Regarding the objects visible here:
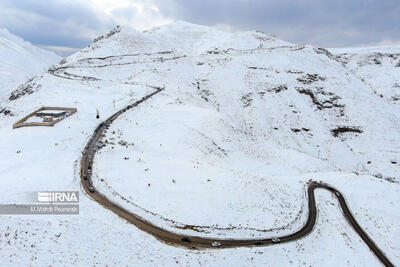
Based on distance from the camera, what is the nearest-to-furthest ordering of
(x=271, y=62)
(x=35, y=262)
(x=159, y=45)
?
1. (x=35, y=262)
2. (x=271, y=62)
3. (x=159, y=45)

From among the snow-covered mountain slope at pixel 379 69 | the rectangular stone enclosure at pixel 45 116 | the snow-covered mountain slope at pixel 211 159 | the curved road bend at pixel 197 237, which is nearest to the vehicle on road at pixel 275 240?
the curved road bend at pixel 197 237

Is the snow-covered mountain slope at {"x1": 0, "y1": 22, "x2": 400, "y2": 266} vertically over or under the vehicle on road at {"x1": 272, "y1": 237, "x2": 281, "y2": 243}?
over

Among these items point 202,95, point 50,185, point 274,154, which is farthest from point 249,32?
point 50,185

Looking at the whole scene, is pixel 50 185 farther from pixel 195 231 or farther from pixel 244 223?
pixel 244 223

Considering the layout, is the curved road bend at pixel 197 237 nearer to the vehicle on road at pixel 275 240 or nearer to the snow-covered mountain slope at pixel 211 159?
the vehicle on road at pixel 275 240

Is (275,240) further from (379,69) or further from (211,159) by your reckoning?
(379,69)

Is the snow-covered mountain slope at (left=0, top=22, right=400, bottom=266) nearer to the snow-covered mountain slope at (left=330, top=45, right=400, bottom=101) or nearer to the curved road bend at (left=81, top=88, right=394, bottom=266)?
the curved road bend at (left=81, top=88, right=394, bottom=266)

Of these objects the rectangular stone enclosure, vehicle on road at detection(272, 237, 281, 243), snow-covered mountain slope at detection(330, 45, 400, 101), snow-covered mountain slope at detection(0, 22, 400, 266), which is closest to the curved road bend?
vehicle on road at detection(272, 237, 281, 243)
